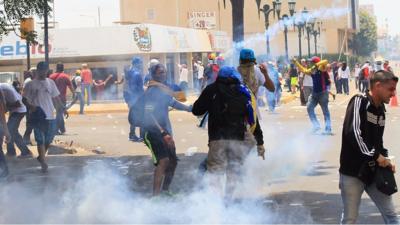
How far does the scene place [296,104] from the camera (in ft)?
89.6

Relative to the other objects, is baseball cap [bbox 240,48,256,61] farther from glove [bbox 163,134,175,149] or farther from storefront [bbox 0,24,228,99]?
storefront [bbox 0,24,228,99]

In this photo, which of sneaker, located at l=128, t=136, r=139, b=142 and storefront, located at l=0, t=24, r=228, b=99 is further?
storefront, located at l=0, t=24, r=228, b=99

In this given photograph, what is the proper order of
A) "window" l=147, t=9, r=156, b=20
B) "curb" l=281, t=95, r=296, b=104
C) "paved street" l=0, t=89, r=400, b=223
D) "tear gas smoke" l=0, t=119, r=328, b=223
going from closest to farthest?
"tear gas smoke" l=0, t=119, r=328, b=223 < "paved street" l=0, t=89, r=400, b=223 < "curb" l=281, t=95, r=296, b=104 < "window" l=147, t=9, r=156, b=20

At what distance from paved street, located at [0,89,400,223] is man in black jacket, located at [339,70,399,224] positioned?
5.45 feet

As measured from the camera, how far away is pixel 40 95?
1144 cm

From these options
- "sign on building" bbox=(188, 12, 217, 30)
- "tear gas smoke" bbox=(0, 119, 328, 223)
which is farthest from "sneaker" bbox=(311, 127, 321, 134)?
"sign on building" bbox=(188, 12, 217, 30)

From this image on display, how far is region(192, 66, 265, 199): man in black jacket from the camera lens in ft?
23.5

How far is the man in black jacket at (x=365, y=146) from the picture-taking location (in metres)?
5.30

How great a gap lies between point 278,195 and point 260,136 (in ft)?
4.53

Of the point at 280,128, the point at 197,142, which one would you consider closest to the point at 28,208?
the point at 197,142

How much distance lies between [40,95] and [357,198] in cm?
703

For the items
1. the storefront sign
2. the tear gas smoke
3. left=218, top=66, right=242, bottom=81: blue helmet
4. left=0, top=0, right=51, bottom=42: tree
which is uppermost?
the storefront sign

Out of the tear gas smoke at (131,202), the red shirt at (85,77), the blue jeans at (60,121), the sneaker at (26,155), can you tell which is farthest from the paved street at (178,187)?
the red shirt at (85,77)

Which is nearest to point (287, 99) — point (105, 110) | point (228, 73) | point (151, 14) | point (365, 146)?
point (105, 110)
